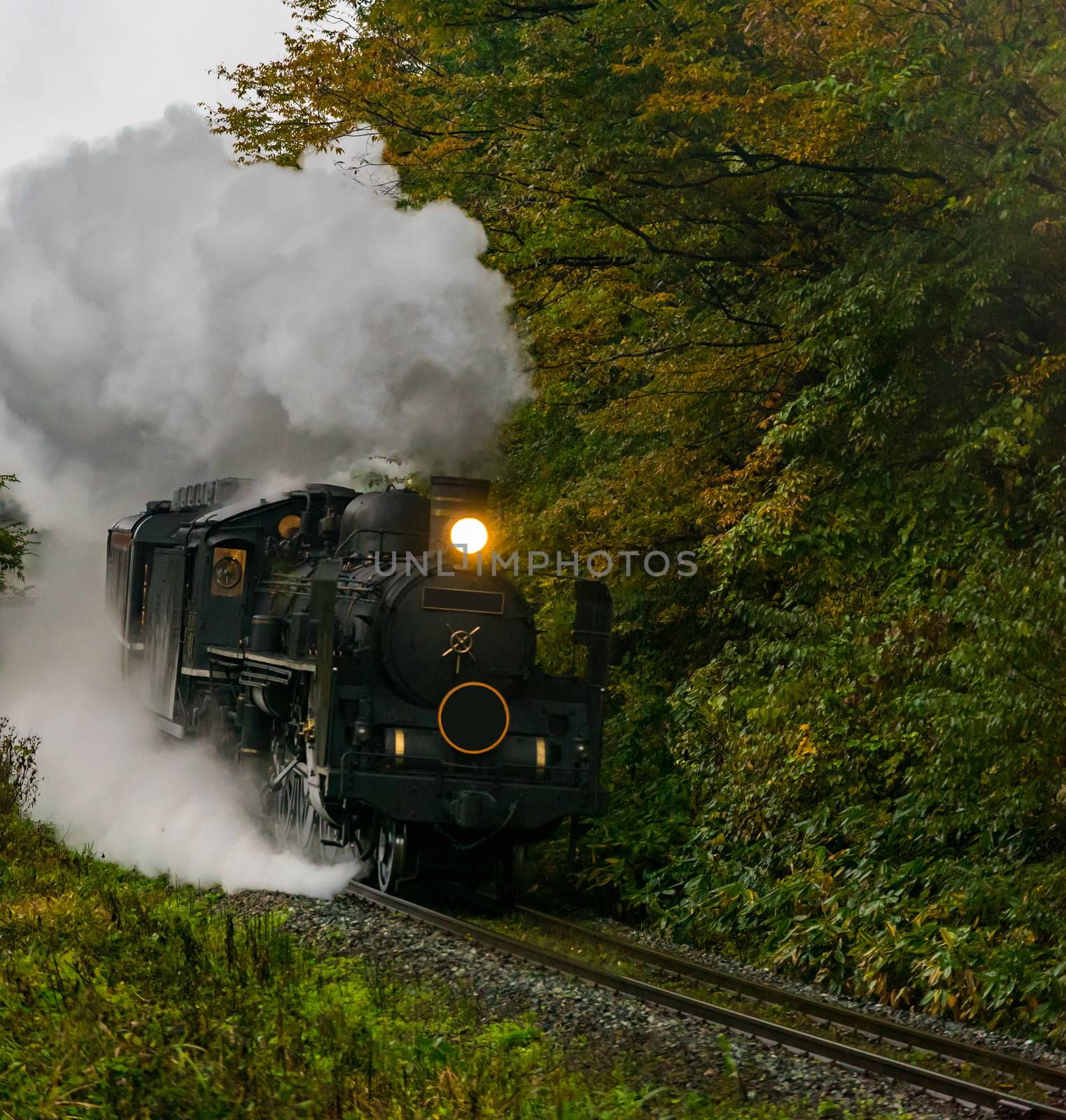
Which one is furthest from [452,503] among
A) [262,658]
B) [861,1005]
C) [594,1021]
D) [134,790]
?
[134,790]

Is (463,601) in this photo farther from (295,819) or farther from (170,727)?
(170,727)

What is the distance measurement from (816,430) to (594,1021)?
542cm

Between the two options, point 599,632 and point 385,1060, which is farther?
point 599,632

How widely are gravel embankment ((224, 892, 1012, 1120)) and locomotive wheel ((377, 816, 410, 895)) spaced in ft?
1.62

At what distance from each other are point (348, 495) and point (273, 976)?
18.6ft

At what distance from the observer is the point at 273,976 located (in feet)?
22.4

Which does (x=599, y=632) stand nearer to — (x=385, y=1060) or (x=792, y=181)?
(x=792, y=181)

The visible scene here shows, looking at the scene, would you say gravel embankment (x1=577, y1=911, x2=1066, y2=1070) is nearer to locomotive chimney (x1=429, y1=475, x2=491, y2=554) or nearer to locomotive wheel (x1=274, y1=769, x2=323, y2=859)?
locomotive wheel (x1=274, y1=769, x2=323, y2=859)

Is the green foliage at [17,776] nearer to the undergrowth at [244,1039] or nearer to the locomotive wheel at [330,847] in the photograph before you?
the locomotive wheel at [330,847]

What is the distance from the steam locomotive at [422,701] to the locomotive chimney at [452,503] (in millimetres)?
14

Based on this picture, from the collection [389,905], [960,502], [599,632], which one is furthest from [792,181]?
[389,905]

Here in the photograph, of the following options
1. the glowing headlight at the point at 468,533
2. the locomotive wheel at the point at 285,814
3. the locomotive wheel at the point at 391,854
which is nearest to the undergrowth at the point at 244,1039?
the locomotive wheel at the point at 391,854

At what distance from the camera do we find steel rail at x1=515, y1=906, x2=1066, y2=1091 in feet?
20.4

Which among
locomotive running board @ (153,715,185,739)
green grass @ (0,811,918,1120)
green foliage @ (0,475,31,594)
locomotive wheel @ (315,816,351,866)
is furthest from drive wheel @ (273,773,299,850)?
green foliage @ (0,475,31,594)
